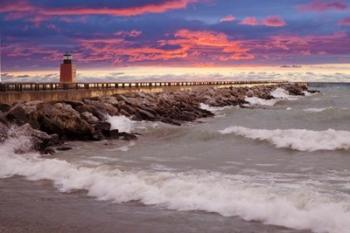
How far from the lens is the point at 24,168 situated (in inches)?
533

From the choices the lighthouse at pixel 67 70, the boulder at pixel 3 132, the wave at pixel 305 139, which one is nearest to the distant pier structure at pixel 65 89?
the lighthouse at pixel 67 70

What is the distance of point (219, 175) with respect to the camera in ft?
42.5

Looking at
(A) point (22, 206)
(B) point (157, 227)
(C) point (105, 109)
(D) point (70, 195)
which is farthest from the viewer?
(C) point (105, 109)

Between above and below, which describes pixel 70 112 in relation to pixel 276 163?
above

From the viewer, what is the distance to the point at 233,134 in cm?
2319

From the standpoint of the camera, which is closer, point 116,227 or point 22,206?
point 116,227

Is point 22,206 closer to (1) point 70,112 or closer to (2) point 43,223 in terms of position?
(2) point 43,223

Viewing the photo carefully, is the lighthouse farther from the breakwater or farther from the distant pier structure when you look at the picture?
the breakwater

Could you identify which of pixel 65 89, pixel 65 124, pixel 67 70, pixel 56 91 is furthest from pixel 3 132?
pixel 67 70

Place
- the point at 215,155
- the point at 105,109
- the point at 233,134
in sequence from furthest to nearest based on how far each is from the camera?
the point at 105,109 → the point at 233,134 → the point at 215,155

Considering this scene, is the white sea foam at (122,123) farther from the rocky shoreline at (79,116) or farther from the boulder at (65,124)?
the boulder at (65,124)

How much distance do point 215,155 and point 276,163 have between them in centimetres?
239

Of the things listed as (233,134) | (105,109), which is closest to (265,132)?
(233,134)

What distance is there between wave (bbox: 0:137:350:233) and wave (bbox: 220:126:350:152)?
6.80 metres
